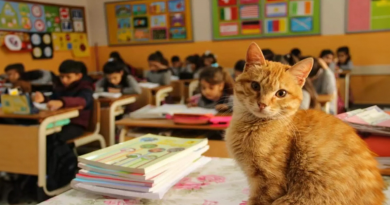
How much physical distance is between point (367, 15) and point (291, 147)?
20.4 feet

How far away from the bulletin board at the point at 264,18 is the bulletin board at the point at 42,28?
3.29 meters

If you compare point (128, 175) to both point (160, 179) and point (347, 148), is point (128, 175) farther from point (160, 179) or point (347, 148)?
point (347, 148)

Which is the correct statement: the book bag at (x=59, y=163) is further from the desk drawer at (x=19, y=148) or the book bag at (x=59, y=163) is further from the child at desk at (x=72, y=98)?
the desk drawer at (x=19, y=148)

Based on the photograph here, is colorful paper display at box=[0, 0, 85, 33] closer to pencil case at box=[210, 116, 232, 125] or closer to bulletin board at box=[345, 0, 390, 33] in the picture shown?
pencil case at box=[210, 116, 232, 125]

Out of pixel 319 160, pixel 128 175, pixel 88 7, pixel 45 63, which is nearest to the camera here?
pixel 319 160

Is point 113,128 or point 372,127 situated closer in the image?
point 372,127

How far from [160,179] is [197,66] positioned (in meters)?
5.78

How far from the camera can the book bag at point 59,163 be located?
8.88ft

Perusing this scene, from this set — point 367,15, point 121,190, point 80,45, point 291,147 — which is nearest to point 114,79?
point 121,190

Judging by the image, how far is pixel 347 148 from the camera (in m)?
0.75

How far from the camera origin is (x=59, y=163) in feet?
9.05

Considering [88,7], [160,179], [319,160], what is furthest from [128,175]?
[88,7]

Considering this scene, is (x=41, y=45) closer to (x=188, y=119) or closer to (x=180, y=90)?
(x=180, y=90)

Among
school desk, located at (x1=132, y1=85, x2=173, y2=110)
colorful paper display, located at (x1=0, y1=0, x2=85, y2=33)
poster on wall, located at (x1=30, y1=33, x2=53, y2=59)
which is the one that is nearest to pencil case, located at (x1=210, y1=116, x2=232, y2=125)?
school desk, located at (x1=132, y1=85, x2=173, y2=110)
